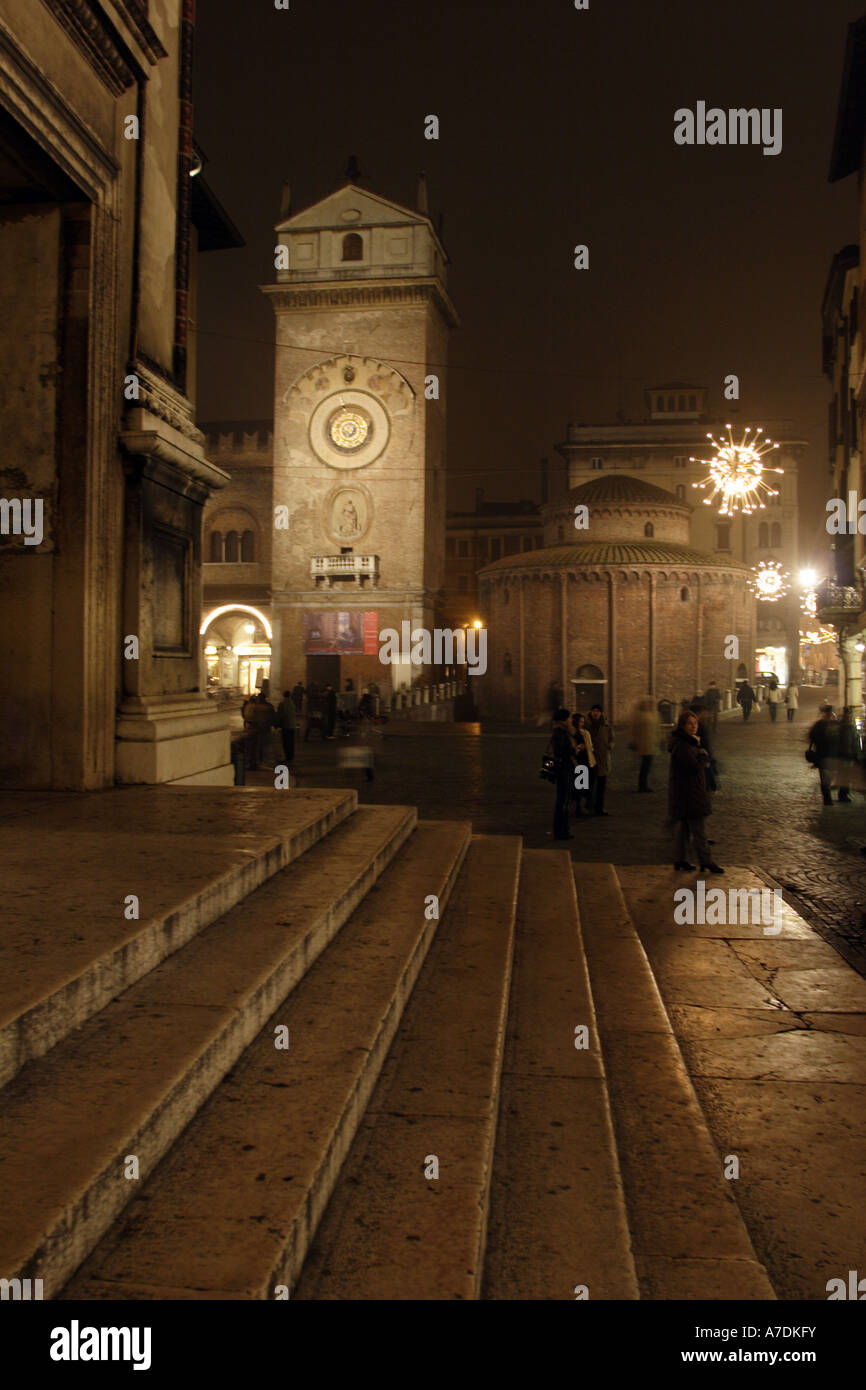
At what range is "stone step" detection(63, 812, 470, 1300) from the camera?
2207mm

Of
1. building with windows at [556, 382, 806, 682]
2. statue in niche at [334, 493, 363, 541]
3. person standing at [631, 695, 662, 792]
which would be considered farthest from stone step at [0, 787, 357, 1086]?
building with windows at [556, 382, 806, 682]

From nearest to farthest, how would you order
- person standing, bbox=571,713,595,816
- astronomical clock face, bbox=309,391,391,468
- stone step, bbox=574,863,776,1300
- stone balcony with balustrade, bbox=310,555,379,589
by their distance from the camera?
stone step, bbox=574,863,776,1300
person standing, bbox=571,713,595,816
stone balcony with balustrade, bbox=310,555,379,589
astronomical clock face, bbox=309,391,391,468

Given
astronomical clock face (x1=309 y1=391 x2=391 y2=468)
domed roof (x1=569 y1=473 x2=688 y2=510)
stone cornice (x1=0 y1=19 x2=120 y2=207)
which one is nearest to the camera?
stone cornice (x1=0 y1=19 x2=120 y2=207)

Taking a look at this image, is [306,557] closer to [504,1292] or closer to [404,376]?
[404,376]

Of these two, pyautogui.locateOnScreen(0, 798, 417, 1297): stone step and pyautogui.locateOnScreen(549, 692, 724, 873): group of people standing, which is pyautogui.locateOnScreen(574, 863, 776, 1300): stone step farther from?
pyautogui.locateOnScreen(549, 692, 724, 873): group of people standing

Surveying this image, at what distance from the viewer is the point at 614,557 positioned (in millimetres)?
40875

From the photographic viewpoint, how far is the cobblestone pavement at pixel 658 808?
339 inches

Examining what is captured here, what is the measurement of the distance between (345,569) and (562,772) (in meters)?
31.4

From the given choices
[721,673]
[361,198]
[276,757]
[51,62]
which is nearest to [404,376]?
[361,198]

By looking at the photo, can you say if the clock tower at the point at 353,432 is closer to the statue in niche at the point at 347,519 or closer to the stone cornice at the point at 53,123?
the statue in niche at the point at 347,519

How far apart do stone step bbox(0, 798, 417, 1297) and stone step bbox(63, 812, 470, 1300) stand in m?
0.06

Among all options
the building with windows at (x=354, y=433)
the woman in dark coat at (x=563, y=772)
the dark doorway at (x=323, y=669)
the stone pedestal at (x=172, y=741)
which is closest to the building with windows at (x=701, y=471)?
the building with windows at (x=354, y=433)
